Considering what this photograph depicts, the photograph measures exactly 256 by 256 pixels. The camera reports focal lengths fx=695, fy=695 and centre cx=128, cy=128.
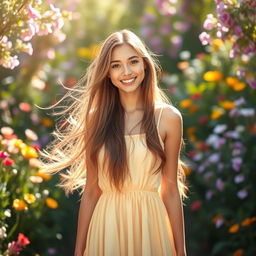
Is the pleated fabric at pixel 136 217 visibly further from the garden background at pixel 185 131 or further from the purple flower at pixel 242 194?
the purple flower at pixel 242 194

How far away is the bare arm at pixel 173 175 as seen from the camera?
11.5ft

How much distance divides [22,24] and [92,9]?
696 centimetres

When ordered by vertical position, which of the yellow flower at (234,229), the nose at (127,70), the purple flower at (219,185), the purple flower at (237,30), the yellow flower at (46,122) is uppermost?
the yellow flower at (46,122)

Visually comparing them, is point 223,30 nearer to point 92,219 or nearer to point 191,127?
point 92,219

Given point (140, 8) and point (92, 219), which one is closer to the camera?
point (92, 219)

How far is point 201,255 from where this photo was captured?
5867 mm

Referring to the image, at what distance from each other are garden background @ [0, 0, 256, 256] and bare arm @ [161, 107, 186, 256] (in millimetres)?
591

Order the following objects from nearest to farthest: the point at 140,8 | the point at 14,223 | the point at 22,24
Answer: the point at 22,24 < the point at 14,223 < the point at 140,8

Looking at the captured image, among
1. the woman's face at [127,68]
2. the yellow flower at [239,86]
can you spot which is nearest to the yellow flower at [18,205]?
the woman's face at [127,68]

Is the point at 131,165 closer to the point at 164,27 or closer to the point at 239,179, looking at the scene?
the point at 239,179

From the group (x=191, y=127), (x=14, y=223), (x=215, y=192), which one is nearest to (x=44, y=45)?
(x=191, y=127)

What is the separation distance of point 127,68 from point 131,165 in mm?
492

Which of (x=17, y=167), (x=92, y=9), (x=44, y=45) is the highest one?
(x=92, y=9)

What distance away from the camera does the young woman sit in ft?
11.4
